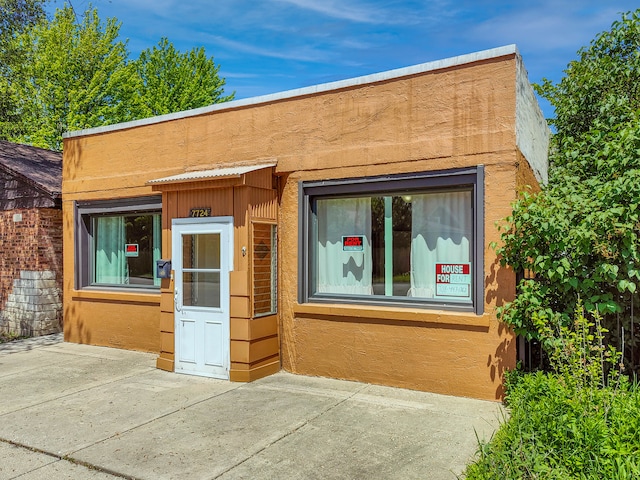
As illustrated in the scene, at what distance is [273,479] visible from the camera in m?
3.90

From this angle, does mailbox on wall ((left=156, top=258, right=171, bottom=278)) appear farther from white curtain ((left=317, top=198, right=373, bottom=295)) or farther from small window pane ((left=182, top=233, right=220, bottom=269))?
white curtain ((left=317, top=198, right=373, bottom=295))

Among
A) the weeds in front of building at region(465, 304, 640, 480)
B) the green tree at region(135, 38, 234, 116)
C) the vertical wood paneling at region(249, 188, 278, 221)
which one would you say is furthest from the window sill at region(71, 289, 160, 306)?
the green tree at region(135, 38, 234, 116)

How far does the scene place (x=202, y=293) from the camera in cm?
720

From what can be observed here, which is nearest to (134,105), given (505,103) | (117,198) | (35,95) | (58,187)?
(35,95)

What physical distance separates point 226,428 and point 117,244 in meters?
5.66

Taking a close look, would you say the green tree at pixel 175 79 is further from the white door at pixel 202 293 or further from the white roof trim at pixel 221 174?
the white door at pixel 202 293

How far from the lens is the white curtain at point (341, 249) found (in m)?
6.91

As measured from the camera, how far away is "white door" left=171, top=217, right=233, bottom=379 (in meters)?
6.88

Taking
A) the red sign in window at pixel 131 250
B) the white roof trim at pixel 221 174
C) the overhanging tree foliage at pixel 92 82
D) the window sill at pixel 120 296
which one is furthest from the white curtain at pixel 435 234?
the overhanging tree foliage at pixel 92 82

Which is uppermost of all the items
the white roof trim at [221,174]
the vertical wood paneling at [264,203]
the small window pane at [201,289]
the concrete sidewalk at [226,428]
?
the white roof trim at [221,174]

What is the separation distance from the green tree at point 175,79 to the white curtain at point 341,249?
94.1 ft

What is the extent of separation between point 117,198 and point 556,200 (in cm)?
712

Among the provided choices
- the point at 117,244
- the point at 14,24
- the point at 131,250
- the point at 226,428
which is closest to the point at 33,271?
the point at 117,244

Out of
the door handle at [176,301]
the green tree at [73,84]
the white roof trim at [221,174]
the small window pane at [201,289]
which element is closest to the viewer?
the white roof trim at [221,174]
